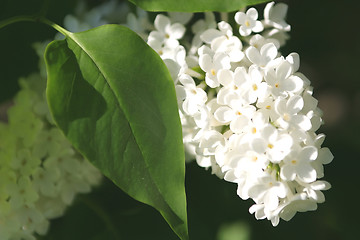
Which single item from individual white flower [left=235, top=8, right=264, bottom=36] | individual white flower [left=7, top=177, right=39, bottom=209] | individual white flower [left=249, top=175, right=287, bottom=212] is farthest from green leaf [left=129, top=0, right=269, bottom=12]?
individual white flower [left=7, top=177, right=39, bottom=209]

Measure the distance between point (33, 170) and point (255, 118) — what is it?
436 millimetres

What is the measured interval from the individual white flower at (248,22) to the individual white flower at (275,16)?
55 millimetres

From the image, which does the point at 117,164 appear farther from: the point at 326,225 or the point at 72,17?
the point at 326,225

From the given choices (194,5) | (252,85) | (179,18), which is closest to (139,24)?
(179,18)

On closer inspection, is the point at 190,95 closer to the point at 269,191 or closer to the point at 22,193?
the point at 269,191

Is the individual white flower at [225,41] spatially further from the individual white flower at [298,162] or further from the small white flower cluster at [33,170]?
the small white flower cluster at [33,170]

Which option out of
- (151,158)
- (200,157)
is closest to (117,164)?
Answer: (151,158)

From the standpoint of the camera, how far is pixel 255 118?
822 millimetres

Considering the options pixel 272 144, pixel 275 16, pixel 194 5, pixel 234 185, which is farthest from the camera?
pixel 234 185

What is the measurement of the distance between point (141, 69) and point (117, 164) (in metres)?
0.15

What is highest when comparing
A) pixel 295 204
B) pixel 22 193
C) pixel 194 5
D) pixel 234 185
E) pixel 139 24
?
pixel 194 5

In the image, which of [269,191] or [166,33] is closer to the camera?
[269,191]

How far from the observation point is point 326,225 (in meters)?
1.53

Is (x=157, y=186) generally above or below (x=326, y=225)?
above
